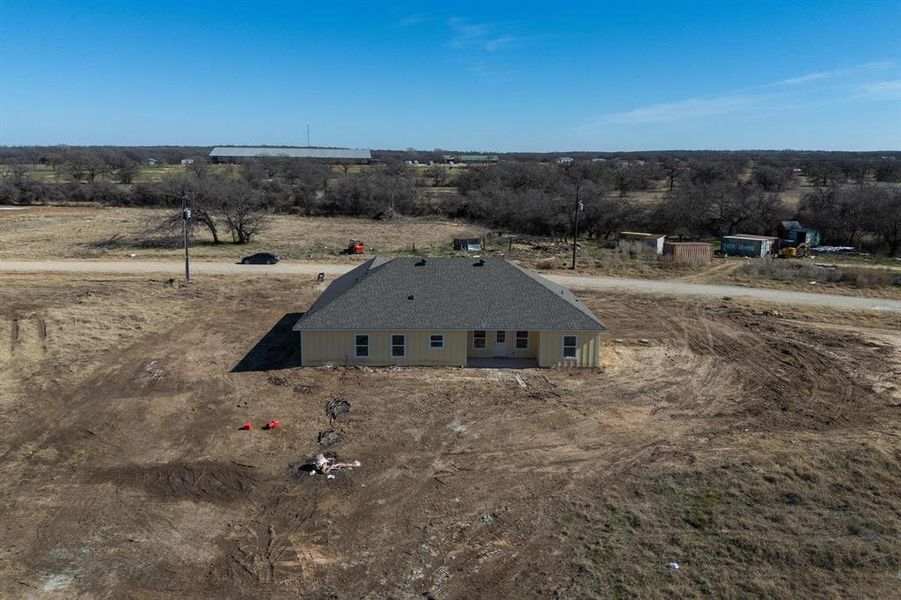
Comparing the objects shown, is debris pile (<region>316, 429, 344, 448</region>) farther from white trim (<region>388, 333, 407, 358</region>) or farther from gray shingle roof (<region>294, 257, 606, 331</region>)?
white trim (<region>388, 333, 407, 358</region>)

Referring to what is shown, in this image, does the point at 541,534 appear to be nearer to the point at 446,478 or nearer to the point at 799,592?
the point at 446,478

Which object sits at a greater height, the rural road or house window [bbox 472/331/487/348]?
the rural road

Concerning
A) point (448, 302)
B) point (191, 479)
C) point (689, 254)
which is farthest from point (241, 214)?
point (191, 479)

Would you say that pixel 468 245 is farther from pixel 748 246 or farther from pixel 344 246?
pixel 748 246

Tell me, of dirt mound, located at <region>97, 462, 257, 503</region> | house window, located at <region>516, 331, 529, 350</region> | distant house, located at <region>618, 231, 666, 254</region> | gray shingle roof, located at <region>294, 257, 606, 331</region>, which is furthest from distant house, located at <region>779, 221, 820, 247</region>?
dirt mound, located at <region>97, 462, 257, 503</region>

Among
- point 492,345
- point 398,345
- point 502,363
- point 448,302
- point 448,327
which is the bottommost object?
point 502,363

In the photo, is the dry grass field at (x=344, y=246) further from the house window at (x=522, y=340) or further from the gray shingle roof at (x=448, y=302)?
the house window at (x=522, y=340)

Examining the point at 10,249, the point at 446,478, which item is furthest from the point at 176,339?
the point at 10,249
